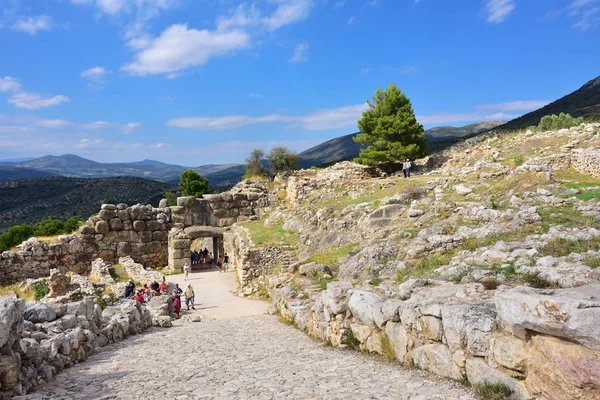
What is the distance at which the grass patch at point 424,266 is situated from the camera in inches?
353

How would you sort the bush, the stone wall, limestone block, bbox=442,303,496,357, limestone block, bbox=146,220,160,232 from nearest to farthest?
the stone wall → limestone block, bbox=442,303,496,357 → limestone block, bbox=146,220,160,232 → the bush

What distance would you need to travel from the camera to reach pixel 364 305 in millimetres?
7465

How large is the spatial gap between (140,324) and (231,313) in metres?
4.26

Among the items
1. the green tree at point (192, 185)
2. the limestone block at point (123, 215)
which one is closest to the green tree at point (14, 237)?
the green tree at point (192, 185)

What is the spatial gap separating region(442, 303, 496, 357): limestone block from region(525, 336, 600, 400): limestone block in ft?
2.02

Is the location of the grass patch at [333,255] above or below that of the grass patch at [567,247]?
below

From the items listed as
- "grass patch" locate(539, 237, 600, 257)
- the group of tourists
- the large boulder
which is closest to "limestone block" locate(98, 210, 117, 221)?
the group of tourists

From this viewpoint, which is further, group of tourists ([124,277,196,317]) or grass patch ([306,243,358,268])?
group of tourists ([124,277,196,317])

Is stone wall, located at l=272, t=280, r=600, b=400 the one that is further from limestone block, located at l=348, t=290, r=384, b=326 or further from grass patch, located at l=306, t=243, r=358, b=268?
grass patch, located at l=306, t=243, r=358, b=268

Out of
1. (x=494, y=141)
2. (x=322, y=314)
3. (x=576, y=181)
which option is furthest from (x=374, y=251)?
(x=494, y=141)

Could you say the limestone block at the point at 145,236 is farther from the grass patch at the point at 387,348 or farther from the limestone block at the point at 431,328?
the limestone block at the point at 431,328

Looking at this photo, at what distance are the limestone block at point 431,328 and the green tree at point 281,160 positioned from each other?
42.0 m

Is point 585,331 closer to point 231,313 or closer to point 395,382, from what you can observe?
point 395,382

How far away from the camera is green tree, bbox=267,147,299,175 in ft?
157
